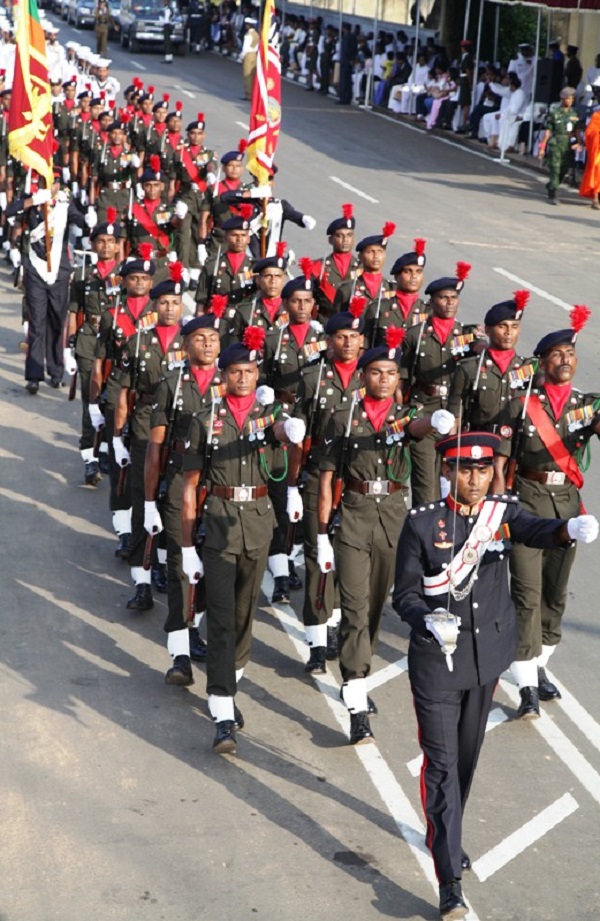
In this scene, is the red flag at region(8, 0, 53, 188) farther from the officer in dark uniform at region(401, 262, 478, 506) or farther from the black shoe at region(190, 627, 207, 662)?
the black shoe at region(190, 627, 207, 662)

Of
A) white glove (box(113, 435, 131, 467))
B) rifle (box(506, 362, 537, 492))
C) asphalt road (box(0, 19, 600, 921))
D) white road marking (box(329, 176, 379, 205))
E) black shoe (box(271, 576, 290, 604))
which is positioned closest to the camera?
asphalt road (box(0, 19, 600, 921))

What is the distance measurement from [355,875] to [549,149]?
777 inches

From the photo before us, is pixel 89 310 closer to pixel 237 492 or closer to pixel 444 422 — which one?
pixel 237 492

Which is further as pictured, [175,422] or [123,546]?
[123,546]

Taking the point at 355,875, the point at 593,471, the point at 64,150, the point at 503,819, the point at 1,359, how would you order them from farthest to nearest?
the point at 64,150 → the point at 1,359 → the point at 593,471 → the point at 503,819 → the point at 355,875

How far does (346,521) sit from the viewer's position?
28.0 feet

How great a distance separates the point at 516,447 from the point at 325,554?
121 cm

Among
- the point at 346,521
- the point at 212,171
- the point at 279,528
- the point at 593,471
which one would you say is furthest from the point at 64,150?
the point at 346,521

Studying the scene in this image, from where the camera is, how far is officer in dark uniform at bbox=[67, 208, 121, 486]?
12.4 m

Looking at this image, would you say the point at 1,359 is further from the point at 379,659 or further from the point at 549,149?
the point at 549,149

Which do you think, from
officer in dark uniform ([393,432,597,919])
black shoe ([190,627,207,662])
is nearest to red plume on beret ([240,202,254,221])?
black shoe ([190,627,207,662])

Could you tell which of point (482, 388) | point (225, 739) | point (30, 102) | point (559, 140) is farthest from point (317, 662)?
point (559, 140)

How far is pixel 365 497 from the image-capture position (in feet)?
28.2

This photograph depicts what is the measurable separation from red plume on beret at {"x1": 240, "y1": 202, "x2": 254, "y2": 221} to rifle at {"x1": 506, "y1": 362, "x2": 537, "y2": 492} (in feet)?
20.2
